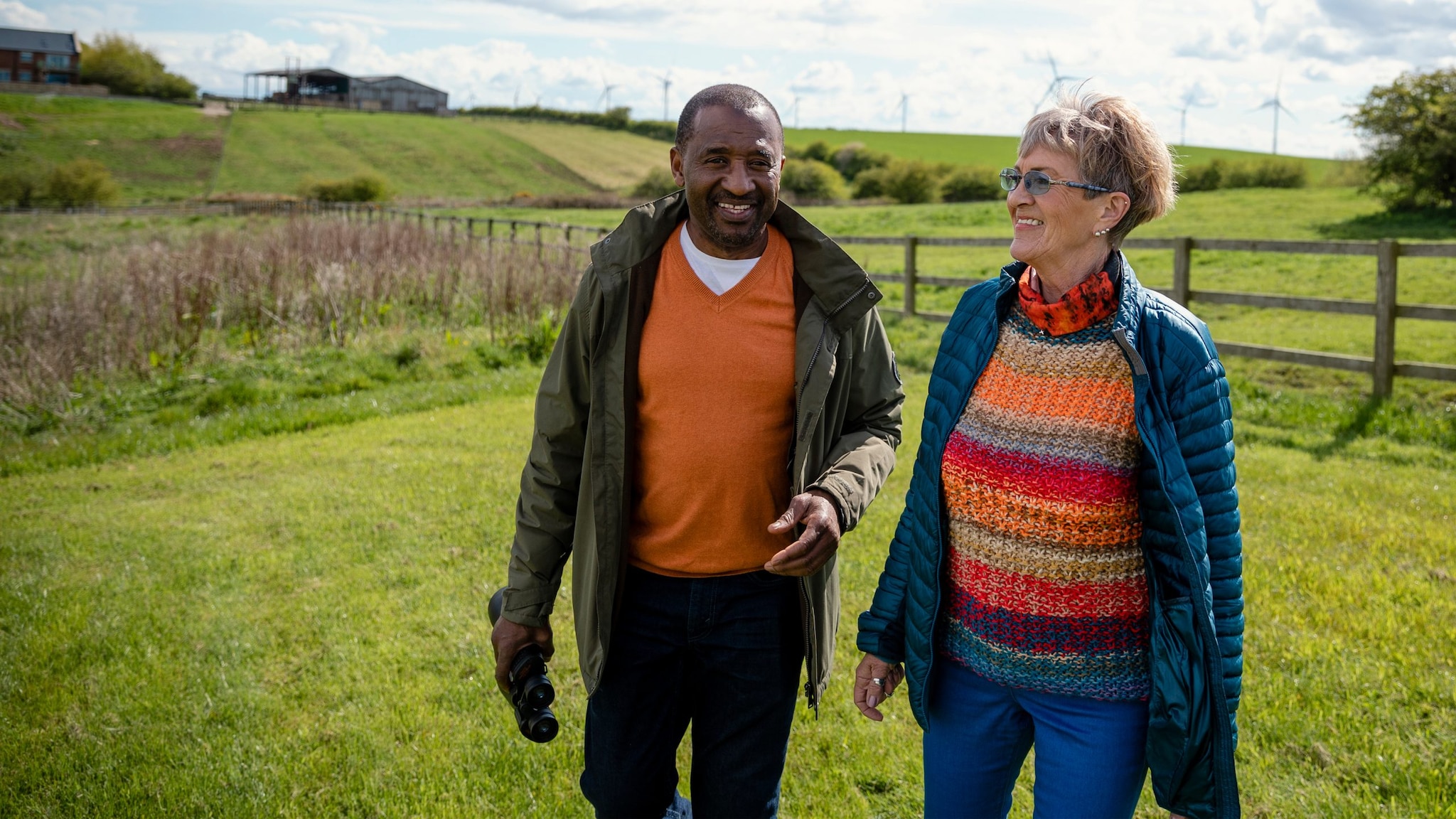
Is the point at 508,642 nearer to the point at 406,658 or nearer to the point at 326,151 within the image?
the point at 406,658

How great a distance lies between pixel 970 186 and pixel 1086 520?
52295mm

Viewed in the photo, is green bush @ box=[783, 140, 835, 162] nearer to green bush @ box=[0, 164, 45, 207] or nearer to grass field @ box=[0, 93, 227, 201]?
grass field @ box=[0, 93, 227, 201]

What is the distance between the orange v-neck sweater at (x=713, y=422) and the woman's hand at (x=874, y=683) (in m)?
0.38

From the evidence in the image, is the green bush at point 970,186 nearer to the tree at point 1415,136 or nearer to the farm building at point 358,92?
the tree at point 1415,136

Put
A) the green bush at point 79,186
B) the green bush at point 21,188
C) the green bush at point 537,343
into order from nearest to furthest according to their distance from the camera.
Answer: the green bush at point 537,343 < the green bush at point 21,188 < the green bush at point 79,186

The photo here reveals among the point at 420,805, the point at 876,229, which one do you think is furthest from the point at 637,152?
the point at 420,805

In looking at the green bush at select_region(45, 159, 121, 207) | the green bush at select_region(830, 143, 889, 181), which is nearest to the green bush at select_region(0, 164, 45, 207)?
the green bush at select_region(45, 159, 121, 207)

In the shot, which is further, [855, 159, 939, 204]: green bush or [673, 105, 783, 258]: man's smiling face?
[855, 159, 939, 204]: green bush

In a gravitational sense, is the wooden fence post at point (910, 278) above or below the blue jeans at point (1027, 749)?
above

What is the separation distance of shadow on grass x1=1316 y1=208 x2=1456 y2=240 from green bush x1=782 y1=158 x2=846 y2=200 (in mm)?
29194

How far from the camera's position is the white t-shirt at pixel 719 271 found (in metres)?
2.47

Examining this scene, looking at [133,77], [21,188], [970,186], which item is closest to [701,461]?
[970,186]

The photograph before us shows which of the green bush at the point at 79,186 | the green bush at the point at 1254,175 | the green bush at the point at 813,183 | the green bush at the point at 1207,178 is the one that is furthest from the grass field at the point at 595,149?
the green bush at the point at 1254,175

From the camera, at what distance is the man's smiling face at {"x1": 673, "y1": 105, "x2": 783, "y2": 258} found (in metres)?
2.38
